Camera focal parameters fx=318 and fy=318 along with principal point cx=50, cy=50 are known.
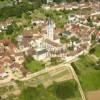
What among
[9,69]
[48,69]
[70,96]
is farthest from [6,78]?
[70,96]

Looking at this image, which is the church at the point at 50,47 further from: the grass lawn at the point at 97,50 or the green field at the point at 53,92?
the green field at the point at 53,92

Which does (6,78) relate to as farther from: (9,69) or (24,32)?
(24,32)

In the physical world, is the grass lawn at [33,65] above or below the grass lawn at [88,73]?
above

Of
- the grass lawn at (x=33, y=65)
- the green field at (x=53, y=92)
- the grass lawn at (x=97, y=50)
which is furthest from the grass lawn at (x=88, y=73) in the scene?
the grass lawn at (x=33, y=65)

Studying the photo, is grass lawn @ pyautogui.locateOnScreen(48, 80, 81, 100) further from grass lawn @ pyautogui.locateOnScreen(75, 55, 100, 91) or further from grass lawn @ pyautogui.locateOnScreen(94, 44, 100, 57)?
grass lawn @ pyautogui.locateOnScreen(94, 44, 100, 57)

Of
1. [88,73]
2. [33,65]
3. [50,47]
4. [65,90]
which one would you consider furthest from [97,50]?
[65,90]

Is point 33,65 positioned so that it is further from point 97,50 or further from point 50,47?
point 97,50
